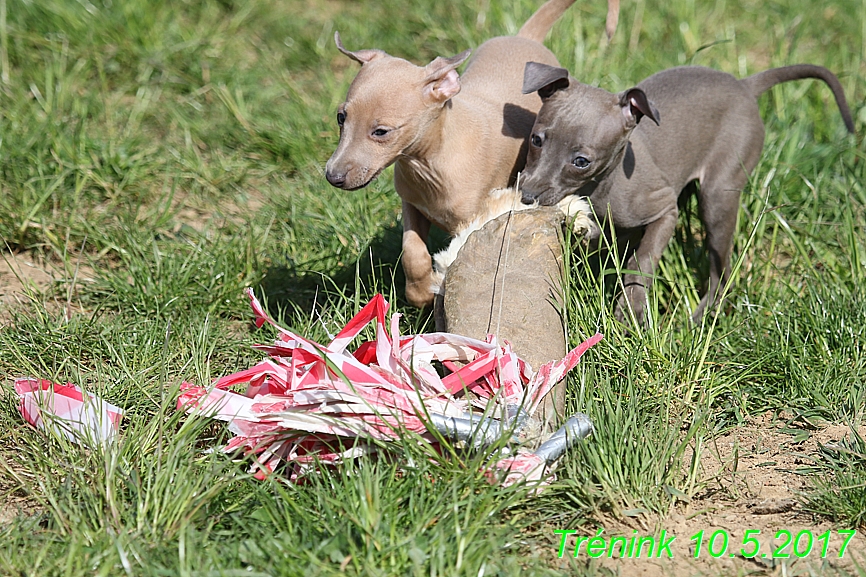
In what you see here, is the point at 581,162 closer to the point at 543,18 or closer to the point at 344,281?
the point at 344,281

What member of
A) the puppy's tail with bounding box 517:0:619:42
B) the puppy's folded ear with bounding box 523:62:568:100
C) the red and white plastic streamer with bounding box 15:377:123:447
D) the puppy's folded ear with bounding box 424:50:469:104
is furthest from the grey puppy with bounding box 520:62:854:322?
the red and white plastic streamer with bounding box 15:377:123:447

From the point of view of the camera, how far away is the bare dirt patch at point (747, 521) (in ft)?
8.36

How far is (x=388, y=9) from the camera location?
655cm

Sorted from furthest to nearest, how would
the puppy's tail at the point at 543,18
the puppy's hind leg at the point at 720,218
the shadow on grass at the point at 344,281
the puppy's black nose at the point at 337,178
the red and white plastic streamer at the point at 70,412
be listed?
1. the puppy's tail at the point at 543,18
2. the puppy's hind leg at the point at 720,218
3. the shadow on grass at the point at 344,281
4. the puppy's black nose at the point at 337,178
5. the red and white plastic streamer at the point at 70,412

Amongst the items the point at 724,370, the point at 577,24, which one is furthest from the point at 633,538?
the point at 577,24

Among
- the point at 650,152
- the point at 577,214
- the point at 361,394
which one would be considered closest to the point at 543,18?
the point at 650,152

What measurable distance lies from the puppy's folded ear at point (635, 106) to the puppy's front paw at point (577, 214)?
0.48 meters

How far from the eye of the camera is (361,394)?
2736mm

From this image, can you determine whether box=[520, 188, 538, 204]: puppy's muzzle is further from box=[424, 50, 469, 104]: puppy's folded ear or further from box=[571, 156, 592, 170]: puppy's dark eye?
box=[424, 50, 469, 104]: puppy's folded ear

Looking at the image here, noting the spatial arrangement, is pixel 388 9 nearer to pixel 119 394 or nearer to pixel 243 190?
pixel 243 190

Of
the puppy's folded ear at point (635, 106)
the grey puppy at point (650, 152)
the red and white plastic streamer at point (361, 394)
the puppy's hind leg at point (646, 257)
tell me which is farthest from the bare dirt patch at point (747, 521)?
the puppy's folded ear at point (635, 106)

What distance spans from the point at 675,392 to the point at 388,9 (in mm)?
4111

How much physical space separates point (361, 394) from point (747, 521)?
3.87 feet

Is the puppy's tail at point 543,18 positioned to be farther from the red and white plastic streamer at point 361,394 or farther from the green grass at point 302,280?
Result: the red and white plastic streamer at point 361,394
